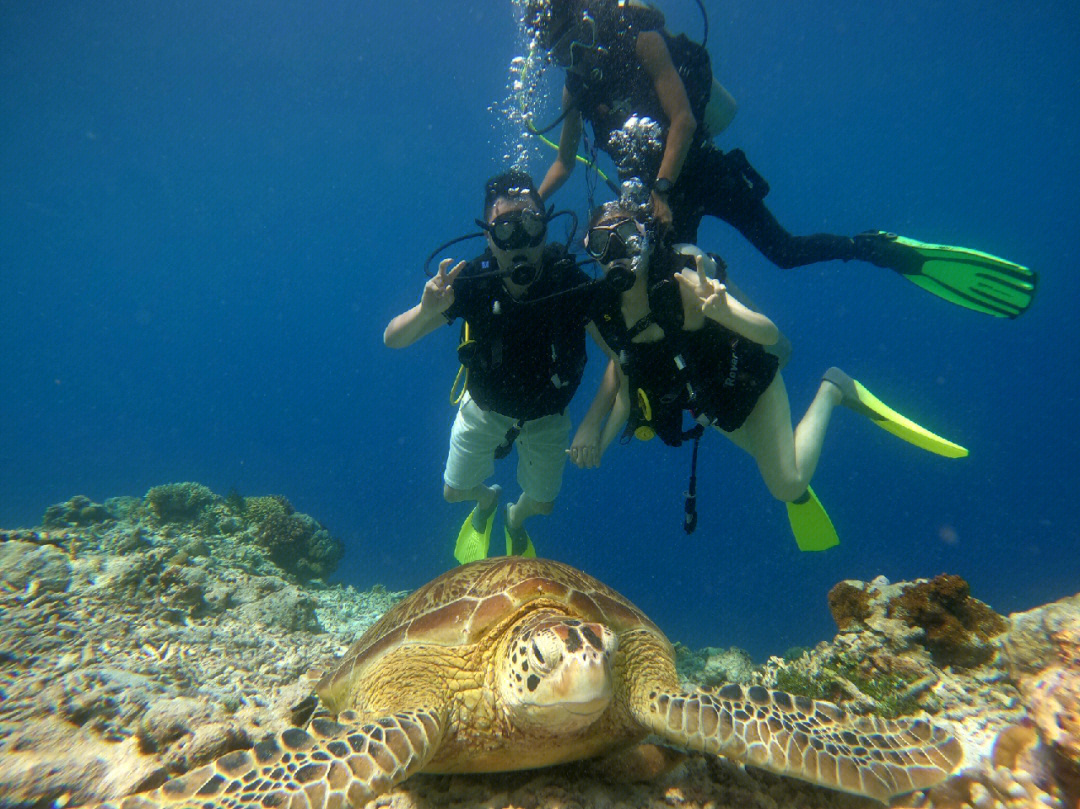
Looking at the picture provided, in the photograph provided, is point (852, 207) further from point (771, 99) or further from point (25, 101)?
point (25, 101)

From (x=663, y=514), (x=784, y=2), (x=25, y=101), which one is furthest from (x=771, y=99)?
(x=25, y=101)

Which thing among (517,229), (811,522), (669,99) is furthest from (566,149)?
(811,522)

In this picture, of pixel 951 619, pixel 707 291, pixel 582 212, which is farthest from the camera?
pixel 582 212

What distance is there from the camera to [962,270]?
601 centimetres

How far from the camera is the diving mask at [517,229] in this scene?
4.41 metres

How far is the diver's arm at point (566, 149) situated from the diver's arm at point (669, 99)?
1114 mm

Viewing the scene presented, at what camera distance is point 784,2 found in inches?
1090

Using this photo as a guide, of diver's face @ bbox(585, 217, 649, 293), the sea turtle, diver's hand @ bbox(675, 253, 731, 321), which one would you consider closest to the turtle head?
the sea turtle

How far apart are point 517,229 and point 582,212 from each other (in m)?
32.6

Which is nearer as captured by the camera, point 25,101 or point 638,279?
point 638,279

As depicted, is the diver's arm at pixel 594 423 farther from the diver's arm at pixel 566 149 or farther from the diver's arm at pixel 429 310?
the diver's arm at pixel 566 149

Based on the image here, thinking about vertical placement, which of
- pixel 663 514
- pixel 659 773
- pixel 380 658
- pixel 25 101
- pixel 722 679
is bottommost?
pixel 659 773

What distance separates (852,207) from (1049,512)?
36.0 m

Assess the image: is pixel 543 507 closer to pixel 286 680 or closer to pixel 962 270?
pixel 286 680
